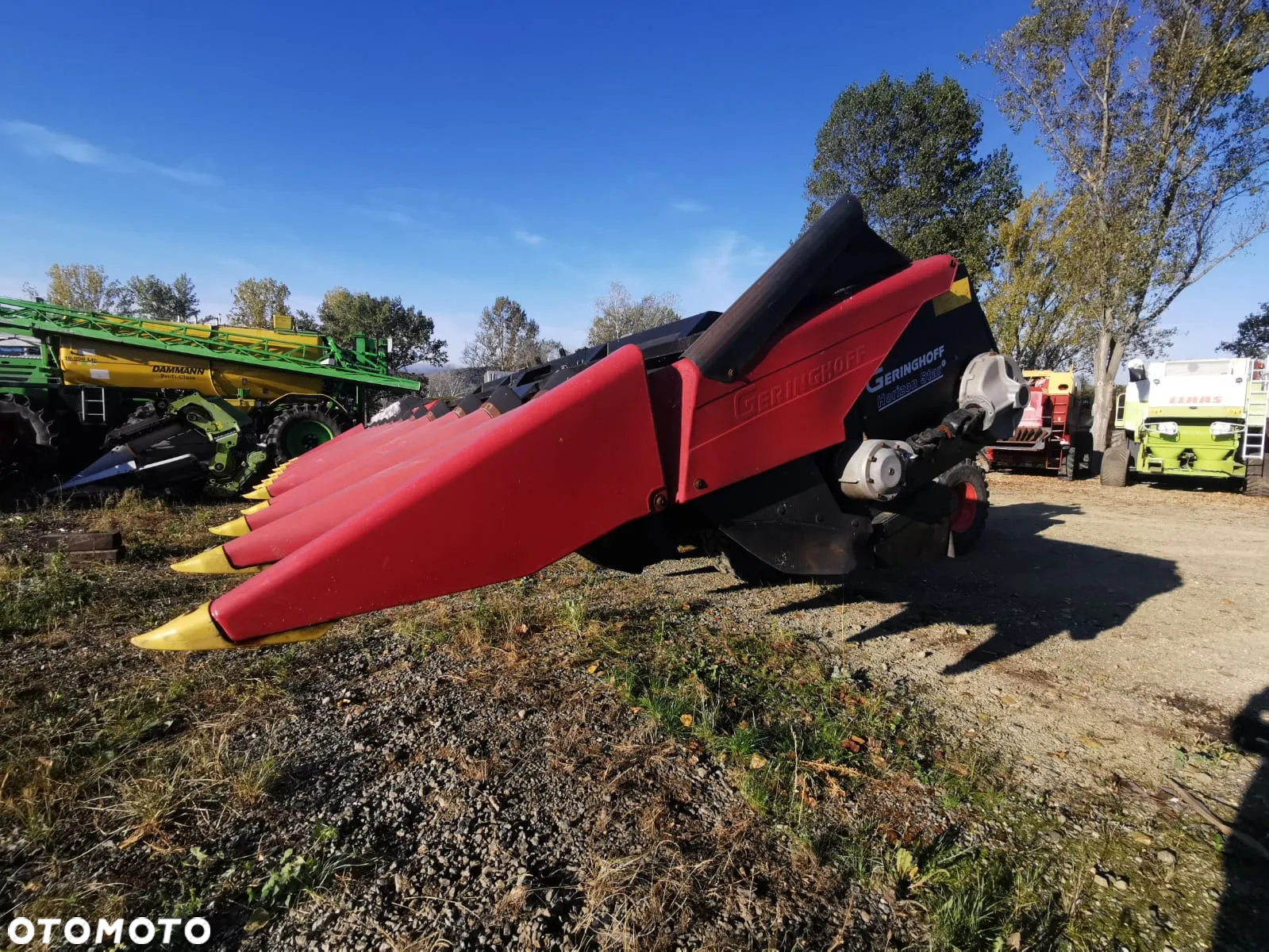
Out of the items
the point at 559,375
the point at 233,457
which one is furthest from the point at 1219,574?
the point at 233,457

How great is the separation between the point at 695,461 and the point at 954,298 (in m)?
2.20

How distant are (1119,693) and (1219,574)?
160 inches

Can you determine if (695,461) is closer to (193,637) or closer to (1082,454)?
(193,637)

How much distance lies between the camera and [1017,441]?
13.1 meters

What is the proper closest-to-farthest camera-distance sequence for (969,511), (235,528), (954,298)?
(235,528) → (954,298) → (969,511)

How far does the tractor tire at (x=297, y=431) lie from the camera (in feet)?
37.2

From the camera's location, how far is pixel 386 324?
134ft

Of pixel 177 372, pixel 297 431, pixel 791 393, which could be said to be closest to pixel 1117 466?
pixel 791 393

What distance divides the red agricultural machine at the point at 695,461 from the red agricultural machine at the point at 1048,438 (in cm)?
1127

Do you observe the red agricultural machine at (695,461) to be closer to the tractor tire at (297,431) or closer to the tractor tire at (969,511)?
the tractor tire at (969,511)

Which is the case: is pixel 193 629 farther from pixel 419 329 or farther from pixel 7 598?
pixel 419 329

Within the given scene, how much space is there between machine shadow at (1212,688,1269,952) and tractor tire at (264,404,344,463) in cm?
1266

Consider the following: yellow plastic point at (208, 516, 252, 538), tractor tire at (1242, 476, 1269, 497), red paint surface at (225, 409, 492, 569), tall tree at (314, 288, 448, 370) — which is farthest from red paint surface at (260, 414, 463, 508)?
tall tree at (314, 288, 448, 370)

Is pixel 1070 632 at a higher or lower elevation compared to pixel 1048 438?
lower
